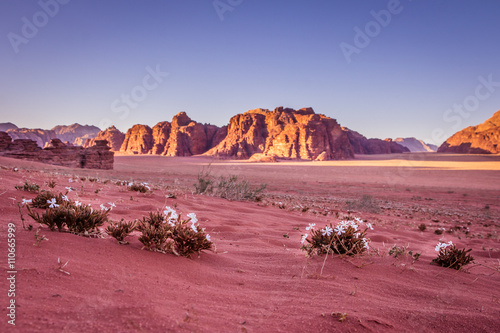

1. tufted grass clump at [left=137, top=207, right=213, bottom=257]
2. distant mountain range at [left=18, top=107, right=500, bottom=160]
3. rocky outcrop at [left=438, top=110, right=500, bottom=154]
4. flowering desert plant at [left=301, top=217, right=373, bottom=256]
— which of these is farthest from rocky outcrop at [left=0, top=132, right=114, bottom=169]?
rocky outcrop at [left=438, top=110, right=500, bottom=154]

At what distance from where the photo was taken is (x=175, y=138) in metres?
102

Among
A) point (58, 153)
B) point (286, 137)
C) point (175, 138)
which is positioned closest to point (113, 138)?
point (175, 138)

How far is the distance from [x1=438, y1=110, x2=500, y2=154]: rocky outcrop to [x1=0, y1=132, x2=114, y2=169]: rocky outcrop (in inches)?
4457

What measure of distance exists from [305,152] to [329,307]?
76.6 meters

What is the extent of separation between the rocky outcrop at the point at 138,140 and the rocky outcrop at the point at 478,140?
117817 mm

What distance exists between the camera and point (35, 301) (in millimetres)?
1620

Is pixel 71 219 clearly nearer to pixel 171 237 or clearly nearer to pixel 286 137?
pixel 171 237

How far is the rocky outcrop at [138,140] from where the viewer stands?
112m

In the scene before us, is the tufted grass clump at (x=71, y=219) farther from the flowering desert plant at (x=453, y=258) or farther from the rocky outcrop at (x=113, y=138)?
the rocky outcrop at (x=113, y=138)

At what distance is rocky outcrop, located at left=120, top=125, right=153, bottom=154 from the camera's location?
11206 centimetres

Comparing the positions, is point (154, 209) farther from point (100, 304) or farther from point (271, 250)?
point (100, 304)

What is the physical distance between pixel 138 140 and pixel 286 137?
6270 centimetres

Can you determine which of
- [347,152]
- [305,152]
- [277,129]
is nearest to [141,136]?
[277,129]

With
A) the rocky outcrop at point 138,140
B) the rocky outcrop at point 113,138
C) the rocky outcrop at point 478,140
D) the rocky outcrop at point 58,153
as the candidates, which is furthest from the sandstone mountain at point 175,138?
the rocky outcrop at point 478,140
